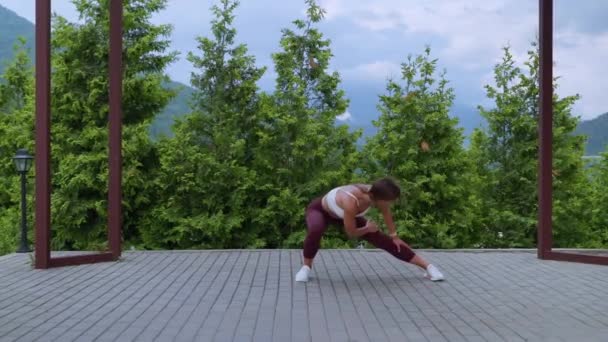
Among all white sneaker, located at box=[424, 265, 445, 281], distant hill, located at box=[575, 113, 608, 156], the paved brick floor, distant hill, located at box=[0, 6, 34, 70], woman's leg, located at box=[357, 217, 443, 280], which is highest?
distant hill, located at box=[0, 6, 34, 70]

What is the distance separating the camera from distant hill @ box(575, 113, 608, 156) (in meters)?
12.0

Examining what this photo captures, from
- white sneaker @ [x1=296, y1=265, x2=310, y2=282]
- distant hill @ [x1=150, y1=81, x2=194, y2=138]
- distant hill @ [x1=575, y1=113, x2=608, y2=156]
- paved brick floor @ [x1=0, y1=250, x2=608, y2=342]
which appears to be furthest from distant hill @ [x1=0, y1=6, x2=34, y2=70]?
white sneaker @ [x1=296, y1=265, x2=310, y2=282]

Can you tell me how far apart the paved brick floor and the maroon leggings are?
0.90 ft

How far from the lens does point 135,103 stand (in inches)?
453

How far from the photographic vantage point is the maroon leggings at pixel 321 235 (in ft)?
21.3

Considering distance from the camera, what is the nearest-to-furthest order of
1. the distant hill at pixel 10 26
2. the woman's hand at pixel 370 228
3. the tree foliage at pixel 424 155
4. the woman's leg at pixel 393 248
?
1. the woman's hand at pixel 370 228
2. the woman's leg at pixel 393 248
3. the tree foliage at pixel 424 155
4. the distant hill at pixel 10 26

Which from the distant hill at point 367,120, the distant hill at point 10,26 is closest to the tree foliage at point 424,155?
the distant hill at point 367,120

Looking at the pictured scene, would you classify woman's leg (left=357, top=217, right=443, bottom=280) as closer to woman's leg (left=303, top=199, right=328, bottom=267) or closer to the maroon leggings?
the maroon leggings

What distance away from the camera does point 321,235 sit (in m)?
6.55

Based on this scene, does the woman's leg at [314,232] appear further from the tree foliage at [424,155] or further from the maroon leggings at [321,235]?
the tree foliage at [424,155]

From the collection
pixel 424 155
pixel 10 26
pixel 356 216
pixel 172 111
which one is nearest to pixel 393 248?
pixel 356 216

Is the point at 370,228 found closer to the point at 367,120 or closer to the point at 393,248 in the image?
the point at 393,248

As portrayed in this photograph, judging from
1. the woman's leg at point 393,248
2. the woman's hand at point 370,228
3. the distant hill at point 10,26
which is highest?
the distant hill at point 10,26

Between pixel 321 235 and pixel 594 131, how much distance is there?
26.1 feet
